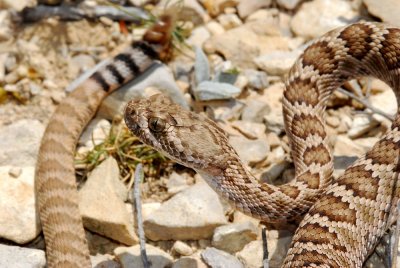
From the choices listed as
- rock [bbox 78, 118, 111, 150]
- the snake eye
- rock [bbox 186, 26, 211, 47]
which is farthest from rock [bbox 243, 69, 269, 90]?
the snake eye

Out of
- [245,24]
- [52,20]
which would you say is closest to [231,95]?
[245,24]

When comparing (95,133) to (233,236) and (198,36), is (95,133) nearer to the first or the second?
(198,36)

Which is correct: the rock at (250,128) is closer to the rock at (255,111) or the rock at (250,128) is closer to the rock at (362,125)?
the rock at (255,111)

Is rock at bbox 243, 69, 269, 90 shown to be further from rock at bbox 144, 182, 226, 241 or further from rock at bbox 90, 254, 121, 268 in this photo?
rock at bbox 90, 254, 121, 268

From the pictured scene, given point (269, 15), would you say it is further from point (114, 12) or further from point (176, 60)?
point (114, 12)

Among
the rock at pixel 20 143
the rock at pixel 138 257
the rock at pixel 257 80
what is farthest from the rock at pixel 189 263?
the rock at pixel 257 80

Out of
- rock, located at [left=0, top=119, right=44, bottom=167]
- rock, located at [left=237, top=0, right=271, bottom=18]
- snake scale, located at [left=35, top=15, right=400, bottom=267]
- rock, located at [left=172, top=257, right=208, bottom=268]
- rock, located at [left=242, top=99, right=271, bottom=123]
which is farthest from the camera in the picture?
rock, located at [left=237, top=0, right=271, bottom=18]
